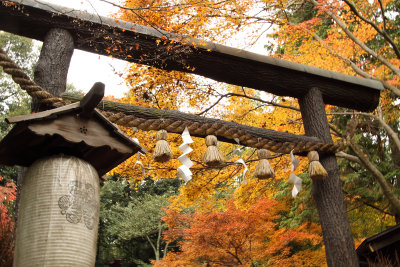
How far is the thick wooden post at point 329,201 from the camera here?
422 centimetres

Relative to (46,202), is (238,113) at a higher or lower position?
higher

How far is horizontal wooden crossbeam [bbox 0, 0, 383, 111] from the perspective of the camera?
366 cm

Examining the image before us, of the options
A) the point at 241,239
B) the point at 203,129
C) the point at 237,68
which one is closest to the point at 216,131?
the point at 203,129

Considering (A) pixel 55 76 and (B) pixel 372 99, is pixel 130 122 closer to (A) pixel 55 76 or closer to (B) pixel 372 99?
(A) pixel 55 76

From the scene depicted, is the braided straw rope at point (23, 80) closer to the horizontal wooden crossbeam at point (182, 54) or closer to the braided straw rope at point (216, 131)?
the braided straw rope at point (216, 131)

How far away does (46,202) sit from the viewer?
196 centimetres

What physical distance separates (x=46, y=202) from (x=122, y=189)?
15.3m

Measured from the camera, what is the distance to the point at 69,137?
2.18m

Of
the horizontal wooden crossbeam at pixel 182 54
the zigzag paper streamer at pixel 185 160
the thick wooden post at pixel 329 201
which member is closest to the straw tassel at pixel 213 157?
the zigzag paper streamer at pixel 185 160

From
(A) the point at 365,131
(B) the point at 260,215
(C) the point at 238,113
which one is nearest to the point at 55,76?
(C) the point at 238,113

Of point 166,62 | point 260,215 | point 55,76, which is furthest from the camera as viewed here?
point 260,215

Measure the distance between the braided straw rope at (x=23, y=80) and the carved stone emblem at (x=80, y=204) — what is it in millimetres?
1086

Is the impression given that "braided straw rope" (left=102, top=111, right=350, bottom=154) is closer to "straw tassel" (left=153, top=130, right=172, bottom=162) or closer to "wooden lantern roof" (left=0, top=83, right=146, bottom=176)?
"straw tassel" (left=153, top=130, right=172, bottom=162)

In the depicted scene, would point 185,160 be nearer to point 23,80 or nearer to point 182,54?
point 182,54
